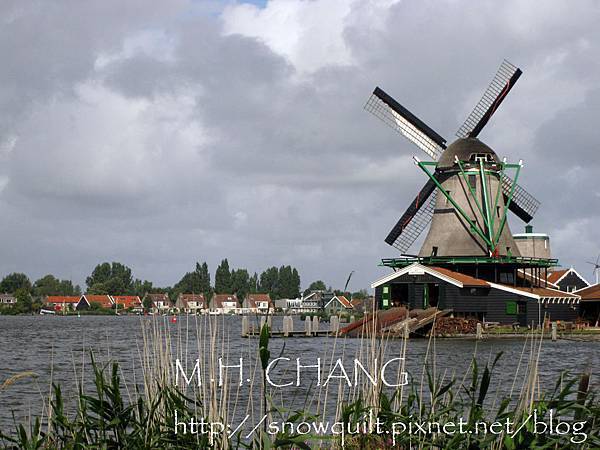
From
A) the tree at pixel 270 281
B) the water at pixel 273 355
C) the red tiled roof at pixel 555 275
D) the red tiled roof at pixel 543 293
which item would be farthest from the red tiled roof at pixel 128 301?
the water at pixel 273 355

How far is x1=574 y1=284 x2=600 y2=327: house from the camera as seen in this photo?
49656 mm

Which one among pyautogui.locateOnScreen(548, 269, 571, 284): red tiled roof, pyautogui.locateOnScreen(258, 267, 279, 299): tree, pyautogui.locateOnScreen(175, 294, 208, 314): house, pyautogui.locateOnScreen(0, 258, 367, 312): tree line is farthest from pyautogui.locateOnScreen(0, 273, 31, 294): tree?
pyautogui.locateOnScreen(175, 294, 208, 314): house

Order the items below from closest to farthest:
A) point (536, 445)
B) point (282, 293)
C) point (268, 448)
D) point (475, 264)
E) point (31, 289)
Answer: point (268, 448)
point (536, 445)
point (475, 264)
point (282, 293)
point (31, 289)

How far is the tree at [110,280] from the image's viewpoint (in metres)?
146

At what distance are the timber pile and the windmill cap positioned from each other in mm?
8534

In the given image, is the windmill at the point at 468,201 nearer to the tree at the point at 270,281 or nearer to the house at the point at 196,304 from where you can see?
the house at the point at 196,304

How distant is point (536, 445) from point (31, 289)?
538 feet

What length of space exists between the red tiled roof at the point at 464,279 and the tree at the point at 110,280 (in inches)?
4039

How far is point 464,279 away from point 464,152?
23.4 ft

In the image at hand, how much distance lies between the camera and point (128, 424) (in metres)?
7.52

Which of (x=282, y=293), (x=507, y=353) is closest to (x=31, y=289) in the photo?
(x=282, y=293)

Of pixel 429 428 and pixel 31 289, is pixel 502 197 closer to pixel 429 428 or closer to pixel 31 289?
pixel 429 428

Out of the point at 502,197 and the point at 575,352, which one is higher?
the point at 502,197

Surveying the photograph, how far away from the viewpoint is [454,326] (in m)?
41.9
